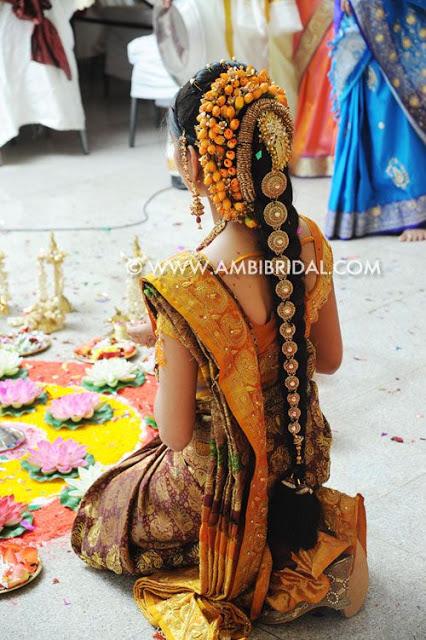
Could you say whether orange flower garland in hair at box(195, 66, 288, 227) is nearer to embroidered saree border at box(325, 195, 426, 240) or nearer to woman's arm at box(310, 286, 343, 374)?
woman's arm at box(310, 286, 343, 374)

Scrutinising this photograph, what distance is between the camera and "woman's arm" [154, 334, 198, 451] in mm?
1729

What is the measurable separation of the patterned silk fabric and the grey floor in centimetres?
10

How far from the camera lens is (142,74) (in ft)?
17.9

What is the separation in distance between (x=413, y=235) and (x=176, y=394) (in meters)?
2.62

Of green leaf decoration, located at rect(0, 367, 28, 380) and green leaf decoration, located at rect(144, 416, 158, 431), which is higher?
green leaf decoration, located at rect(144, 416, 158, 431)

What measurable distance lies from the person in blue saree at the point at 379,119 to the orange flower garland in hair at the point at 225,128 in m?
2.28

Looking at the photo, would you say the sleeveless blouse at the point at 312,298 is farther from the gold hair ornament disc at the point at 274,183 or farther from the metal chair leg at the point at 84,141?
the metal chair leg at the point at 84,141

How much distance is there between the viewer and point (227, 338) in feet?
5.61

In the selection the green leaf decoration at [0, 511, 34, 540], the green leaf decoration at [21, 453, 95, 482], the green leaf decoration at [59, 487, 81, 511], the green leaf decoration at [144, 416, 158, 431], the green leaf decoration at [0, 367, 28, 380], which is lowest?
the green leaf decoration at [0, 367, 28, 380]

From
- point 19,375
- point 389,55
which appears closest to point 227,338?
point 19,375

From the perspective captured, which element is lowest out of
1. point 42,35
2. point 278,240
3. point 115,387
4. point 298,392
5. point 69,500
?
point 115,387

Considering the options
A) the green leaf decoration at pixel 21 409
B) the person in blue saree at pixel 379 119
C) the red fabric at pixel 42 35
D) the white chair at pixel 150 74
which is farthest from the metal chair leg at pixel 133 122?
the green leaf decoration at pixel 21 409

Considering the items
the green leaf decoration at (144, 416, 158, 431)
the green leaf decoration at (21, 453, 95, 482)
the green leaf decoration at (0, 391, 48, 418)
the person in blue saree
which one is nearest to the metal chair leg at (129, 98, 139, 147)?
the person in blue saree

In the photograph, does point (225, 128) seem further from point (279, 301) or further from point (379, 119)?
point (379, 119)
